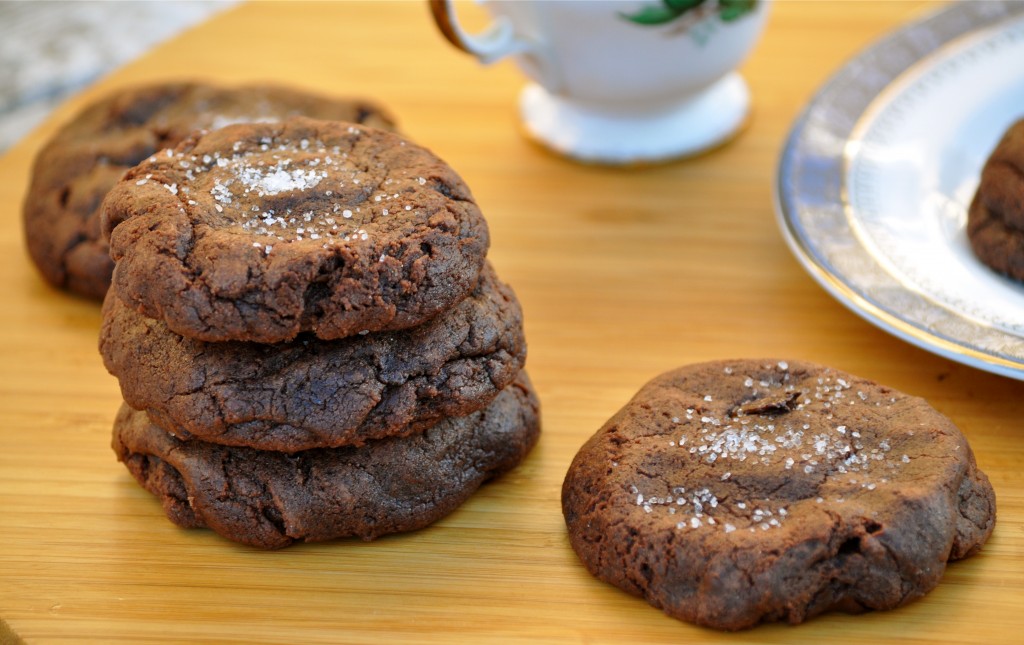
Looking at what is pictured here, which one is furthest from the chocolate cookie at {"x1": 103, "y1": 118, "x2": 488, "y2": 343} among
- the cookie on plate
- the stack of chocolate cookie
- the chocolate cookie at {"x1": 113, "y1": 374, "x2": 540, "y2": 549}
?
the cookie on plate

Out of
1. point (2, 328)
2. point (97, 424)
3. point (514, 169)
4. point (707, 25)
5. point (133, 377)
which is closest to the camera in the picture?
point (133, 377)

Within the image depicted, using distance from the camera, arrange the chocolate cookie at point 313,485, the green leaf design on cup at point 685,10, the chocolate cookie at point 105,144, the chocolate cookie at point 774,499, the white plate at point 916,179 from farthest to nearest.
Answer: the green leaf design on cup at point 685,10 → the chocolate cookie at point 105,144 → the white plate at point 916,179 → the chocolate cookie at point 313,485 → the chocolate cookie at point 774,499

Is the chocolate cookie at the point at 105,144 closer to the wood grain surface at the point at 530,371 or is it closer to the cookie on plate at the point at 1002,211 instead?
the wood grain surface at the point at 530,371

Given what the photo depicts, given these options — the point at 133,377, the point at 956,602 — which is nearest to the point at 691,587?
the point at 956,602

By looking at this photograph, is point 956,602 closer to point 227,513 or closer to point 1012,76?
point 227,513


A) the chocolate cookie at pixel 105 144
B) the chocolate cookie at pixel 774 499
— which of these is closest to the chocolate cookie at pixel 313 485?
the chocolate cookie at pixel 774 499

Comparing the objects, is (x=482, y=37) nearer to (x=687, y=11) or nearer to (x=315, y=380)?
(x=687, y=11)

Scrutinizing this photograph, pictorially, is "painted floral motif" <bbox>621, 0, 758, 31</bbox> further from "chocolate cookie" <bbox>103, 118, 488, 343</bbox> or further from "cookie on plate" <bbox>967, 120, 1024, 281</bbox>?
"chocolate cookie" <bbox>103, 118, 488, 343</bbox>
